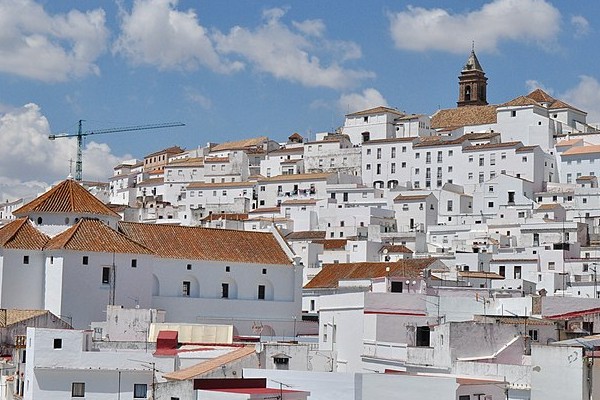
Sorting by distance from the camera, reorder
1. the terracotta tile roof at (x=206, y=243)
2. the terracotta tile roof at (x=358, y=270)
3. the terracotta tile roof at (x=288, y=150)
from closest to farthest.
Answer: the terracotta tile roof at (x=206, y=243) → the terracotta tile roof at (x=358, y=270) → the terracotta tile roof at (x=288, y=150)

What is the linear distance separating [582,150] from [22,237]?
51.3 metres

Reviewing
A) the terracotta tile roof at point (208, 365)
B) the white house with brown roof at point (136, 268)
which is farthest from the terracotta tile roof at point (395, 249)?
the terracotta tile roof at point (208, 365)

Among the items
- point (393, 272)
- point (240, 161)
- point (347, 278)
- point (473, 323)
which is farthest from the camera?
point (240, 161)

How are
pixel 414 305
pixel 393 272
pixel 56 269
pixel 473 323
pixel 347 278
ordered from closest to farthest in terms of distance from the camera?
pixel 473 323, pixel 414 305, pixel 56 269, pixel 393 272, pixel 347 278

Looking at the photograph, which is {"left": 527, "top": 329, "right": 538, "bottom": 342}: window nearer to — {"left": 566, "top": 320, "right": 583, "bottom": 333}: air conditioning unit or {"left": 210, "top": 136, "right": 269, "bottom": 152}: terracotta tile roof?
{"left": 566, "top": 320, "right": 583, "bottom": 333}: air conditioning unit

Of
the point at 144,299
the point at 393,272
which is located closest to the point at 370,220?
the point at 393,272

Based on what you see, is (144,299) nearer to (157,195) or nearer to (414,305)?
(414,305)

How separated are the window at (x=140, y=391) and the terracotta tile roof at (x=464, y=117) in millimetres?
63649

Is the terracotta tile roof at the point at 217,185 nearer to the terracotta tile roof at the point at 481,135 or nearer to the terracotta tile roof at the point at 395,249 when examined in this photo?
the terracotta tile roof at the point at 481,135

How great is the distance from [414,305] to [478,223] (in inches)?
1678

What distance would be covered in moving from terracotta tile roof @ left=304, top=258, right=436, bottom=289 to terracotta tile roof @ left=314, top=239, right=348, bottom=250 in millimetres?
9269

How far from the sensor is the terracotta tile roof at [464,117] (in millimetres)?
92875

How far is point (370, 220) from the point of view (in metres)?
77.4

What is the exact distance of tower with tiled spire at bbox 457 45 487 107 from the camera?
352ft
